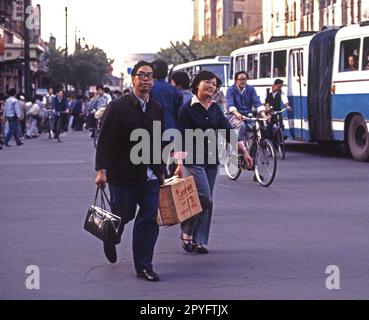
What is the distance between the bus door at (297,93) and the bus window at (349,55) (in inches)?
84.8

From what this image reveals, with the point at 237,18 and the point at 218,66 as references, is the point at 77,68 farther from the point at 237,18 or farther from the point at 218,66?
the point at 218,66

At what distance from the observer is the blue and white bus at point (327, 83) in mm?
22500

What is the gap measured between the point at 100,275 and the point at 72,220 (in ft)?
12.7

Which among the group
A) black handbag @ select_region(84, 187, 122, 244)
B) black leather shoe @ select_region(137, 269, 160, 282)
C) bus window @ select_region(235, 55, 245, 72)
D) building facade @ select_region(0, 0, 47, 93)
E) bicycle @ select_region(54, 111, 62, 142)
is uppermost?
building facade @ select_region(0, 0, 47, 93)

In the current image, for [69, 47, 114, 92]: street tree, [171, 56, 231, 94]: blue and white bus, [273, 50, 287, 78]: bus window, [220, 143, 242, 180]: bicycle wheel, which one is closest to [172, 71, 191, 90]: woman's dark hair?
[220, 143, 242, 180]: bicycle wheel

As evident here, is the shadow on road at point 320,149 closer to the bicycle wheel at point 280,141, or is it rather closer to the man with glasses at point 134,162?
the bicycle wheel at point 280,141

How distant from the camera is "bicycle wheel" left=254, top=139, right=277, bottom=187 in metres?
16.6

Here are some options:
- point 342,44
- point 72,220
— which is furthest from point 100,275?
point 342,44

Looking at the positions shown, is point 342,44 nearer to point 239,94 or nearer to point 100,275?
point 239,94

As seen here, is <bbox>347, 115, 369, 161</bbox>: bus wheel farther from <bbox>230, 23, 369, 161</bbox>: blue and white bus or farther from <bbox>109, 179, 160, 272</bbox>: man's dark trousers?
<bbox>109, 179, 160, 272</bbox>: man's dark trousers

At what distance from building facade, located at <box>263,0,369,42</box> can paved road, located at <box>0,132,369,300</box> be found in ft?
126

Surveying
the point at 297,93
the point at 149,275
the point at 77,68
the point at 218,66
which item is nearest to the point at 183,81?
the point at 149,275

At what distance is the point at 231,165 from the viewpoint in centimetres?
1841

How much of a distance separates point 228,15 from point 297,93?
→ 97734 mm
